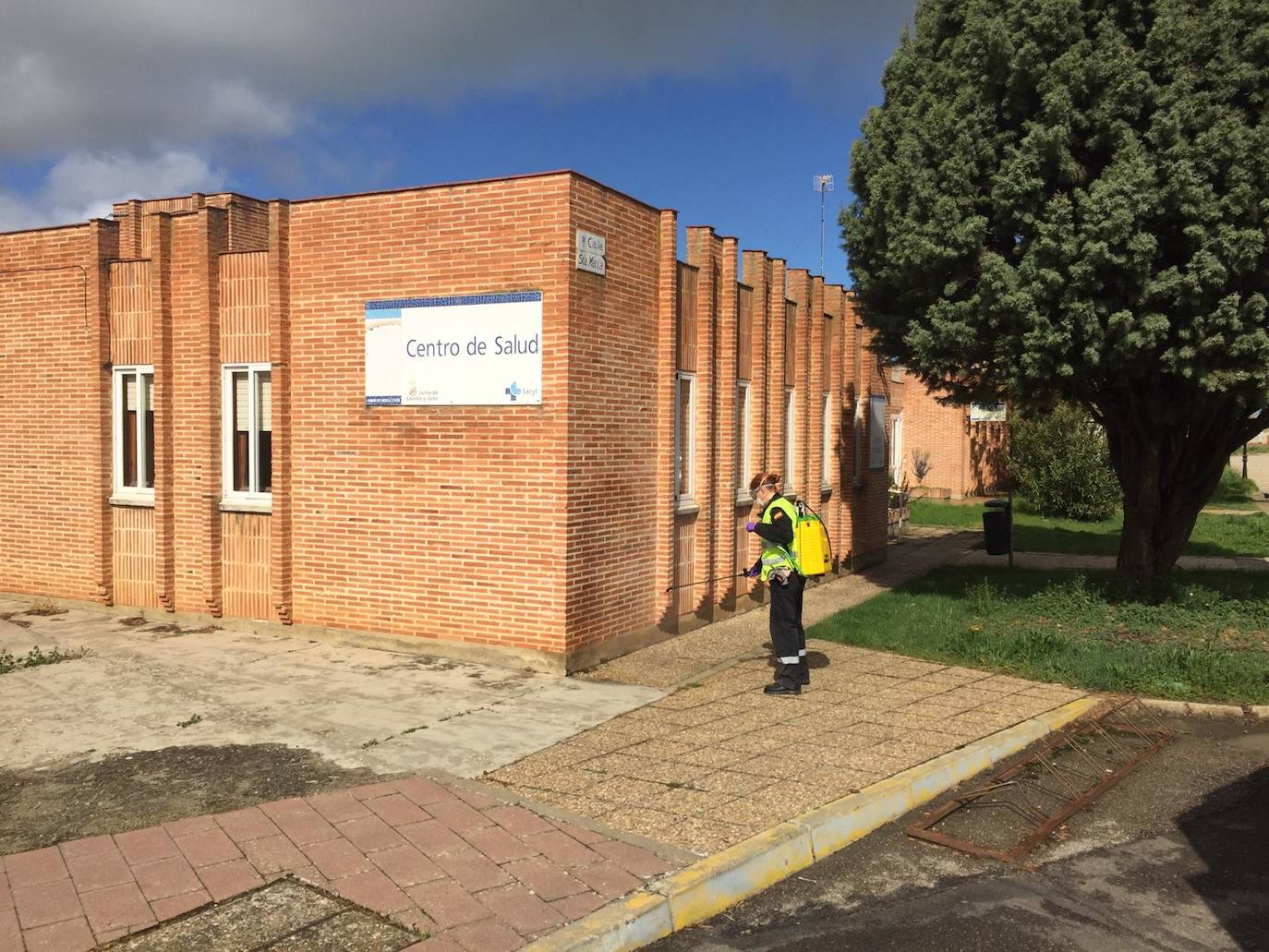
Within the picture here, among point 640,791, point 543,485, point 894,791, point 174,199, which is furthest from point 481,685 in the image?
point 174,199

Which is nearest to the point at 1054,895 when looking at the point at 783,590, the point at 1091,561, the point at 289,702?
the point at 783,590

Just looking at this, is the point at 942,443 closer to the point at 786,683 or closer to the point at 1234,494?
the point at 1234,494

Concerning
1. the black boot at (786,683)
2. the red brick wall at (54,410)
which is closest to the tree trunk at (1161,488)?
the black boot at (786,683)

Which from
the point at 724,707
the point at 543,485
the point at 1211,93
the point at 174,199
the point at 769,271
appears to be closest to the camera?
the point at 724,707

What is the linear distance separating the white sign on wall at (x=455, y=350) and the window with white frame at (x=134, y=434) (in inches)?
138

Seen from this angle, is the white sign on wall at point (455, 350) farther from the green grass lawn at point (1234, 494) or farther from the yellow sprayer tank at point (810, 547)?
the green grass lawn at point (1234, 494)

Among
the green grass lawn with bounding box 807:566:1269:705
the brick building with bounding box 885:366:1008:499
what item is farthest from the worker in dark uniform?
the brick building with bounding box 885:366:1008:499

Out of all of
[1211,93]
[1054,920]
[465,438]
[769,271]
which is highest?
[1211,93]

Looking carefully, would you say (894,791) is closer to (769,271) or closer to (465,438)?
(465,438)

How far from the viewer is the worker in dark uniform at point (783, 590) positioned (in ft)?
28.1

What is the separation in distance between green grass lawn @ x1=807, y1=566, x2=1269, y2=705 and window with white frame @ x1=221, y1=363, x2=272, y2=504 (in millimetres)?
6424

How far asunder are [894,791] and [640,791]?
154cm

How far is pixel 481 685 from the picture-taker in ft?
28.7

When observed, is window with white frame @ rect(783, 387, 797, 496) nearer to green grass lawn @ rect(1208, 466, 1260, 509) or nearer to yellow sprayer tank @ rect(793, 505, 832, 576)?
yellow sprayer tank @ rect(793, 505, 832, 576)
